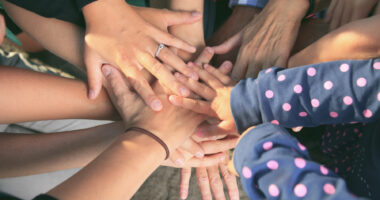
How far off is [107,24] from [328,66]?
48cm

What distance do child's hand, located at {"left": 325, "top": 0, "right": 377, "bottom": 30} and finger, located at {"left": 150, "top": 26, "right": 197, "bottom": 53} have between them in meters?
0.36

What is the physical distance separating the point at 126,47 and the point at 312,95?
0.41 meters

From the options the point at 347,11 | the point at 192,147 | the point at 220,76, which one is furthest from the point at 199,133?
the point at 347,11

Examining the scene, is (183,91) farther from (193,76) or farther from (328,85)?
(328,85)

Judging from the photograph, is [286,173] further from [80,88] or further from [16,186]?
[16,186]

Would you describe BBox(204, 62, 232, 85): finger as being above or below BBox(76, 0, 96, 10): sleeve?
below

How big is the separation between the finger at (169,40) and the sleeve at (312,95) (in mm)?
210

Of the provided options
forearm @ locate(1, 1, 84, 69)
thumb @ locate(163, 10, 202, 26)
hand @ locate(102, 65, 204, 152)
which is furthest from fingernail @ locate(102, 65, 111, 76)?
thumb @ locate(163, 10, 202, 26)

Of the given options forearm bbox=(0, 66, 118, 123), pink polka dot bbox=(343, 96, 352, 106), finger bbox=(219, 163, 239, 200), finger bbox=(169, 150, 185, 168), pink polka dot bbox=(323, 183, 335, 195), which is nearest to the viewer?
pink polka dot bbox=(323, 183, 335, 195)

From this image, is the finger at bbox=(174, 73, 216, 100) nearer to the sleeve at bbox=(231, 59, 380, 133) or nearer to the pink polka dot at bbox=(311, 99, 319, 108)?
the sleeve at bbox=(231, 59, 380, 133)

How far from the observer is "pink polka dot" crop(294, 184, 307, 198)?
37cm

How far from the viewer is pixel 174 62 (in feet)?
2.19

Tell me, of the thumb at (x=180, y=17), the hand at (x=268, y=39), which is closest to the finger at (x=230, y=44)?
the hand at (x=268, y=39)

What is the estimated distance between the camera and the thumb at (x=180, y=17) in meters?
0.75
